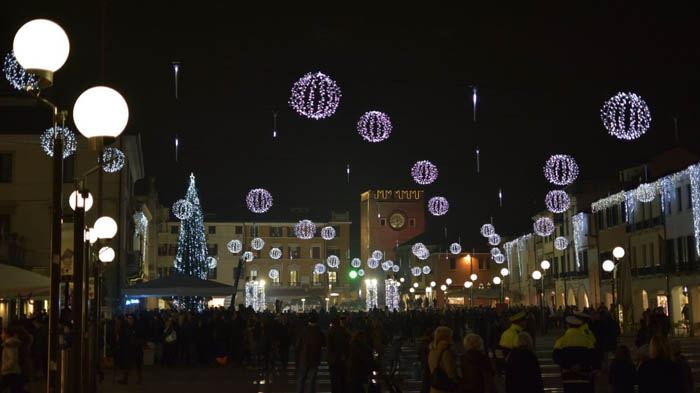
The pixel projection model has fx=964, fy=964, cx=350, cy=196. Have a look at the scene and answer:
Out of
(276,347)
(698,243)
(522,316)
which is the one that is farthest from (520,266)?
(522,316)

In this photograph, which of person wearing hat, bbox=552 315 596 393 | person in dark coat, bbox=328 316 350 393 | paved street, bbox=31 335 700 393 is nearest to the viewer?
person wearing hat, bbox=552 315 596 393

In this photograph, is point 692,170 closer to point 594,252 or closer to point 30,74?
point 594,252

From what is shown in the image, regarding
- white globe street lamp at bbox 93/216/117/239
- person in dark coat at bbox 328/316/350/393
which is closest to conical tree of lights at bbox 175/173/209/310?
white globe street lamp at bbox 93/216/117/239

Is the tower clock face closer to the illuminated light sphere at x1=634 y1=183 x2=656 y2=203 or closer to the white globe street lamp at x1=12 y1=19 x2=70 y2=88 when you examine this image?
the illuminated light sphere at x1=634 y1=183 x2=656 y2=203

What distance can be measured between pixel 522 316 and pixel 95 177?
37917 millimetres

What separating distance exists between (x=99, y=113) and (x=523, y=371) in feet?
17.0

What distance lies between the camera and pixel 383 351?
2233cm

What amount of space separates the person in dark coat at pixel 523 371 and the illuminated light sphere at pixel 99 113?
4.87 metres

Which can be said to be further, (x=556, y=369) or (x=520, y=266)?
(x=520, y=266)

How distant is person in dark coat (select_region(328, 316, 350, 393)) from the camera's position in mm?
16922

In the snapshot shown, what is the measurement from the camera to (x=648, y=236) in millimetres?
56781

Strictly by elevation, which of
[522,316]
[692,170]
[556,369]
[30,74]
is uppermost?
[692,170]

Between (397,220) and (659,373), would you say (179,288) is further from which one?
(397,220)

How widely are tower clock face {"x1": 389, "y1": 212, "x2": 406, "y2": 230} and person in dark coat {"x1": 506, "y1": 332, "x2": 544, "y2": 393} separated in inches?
4788
